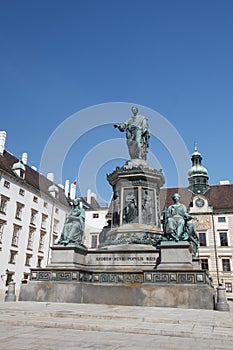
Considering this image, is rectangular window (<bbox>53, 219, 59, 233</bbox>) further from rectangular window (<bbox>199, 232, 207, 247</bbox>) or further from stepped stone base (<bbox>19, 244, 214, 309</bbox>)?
stepped stone base (<bbox>19, 244, 214, 309</bbox>)

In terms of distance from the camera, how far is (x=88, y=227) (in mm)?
52500

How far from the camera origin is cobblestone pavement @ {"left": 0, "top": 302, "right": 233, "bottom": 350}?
5535 mm

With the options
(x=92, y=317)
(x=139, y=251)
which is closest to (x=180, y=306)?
(x=139, y=251)

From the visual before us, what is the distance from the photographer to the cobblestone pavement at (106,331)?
5.54m

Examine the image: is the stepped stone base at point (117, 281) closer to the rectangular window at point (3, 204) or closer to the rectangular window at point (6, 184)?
the rectangular window at point (3, 204)

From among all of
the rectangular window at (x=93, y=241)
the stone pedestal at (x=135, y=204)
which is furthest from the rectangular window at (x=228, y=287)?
the stone pedestal at (x=135, y=204)

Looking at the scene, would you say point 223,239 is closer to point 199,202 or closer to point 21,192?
point 199,202

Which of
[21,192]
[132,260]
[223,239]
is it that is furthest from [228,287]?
[132,260]

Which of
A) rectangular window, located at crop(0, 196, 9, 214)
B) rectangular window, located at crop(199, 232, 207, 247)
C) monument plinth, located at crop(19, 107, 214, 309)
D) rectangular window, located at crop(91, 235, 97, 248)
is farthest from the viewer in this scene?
rectangular window, located at crop(91, 235, 97, 248)

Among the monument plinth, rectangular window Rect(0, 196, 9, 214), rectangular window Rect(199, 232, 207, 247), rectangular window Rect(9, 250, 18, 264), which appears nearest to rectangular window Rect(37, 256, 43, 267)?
rectangular window Rect(9, 250, 18, 264)

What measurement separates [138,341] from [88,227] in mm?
47225

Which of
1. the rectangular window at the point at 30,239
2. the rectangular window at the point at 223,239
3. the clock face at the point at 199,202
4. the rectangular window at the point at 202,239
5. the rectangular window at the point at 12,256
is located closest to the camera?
the rectangular window at the point at 12,256

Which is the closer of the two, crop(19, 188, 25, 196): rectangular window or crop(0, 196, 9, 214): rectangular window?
crop(0, 196, 9, 214): rectangular window

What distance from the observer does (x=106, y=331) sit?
6.97 meters
